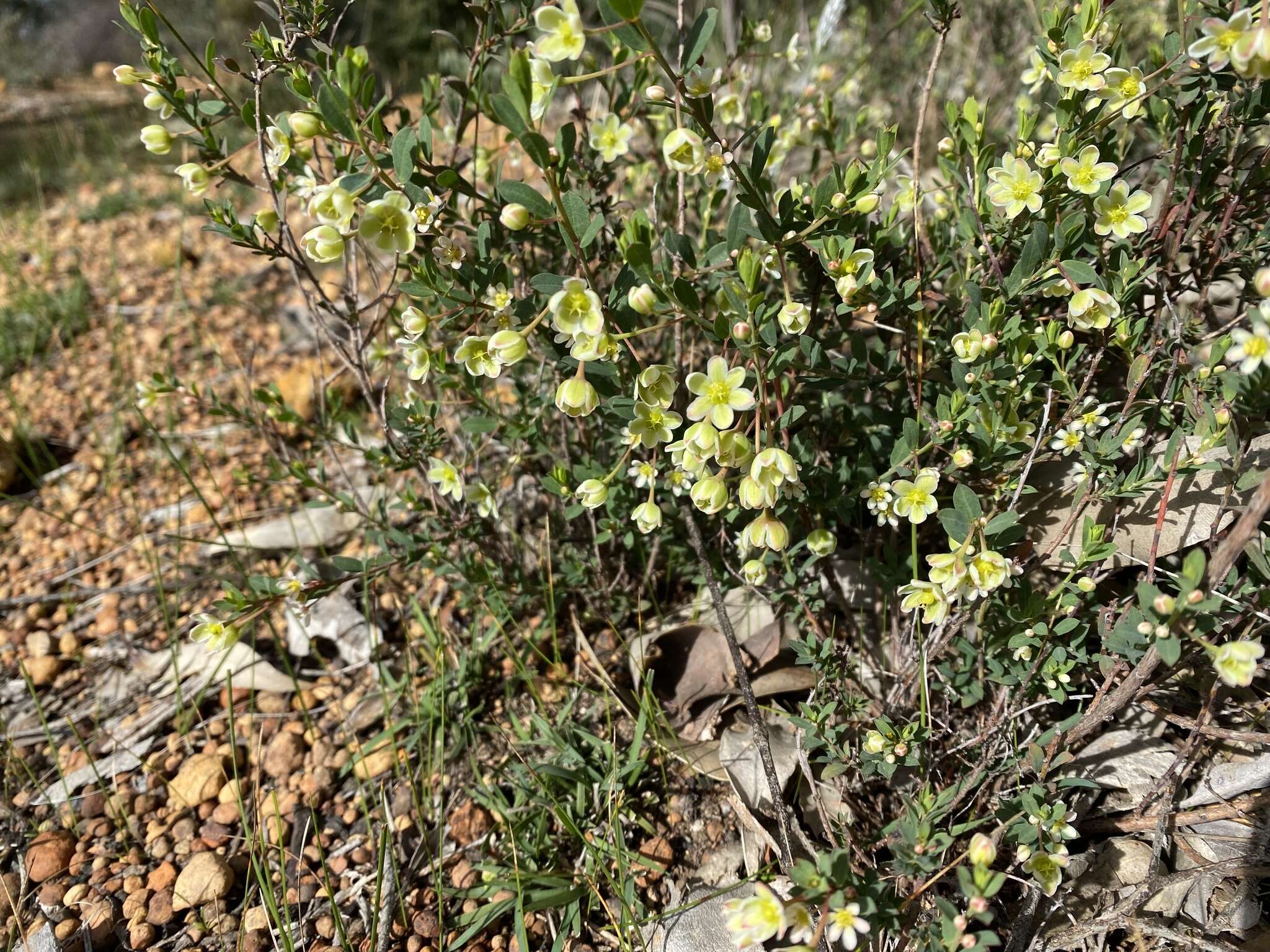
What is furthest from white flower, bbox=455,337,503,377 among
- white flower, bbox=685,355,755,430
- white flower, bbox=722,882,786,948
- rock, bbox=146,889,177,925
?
rock, bbox=146,889,177,925

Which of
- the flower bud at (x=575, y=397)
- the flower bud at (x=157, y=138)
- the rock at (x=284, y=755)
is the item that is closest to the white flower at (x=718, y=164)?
the flower bud at (x=575, y=397)

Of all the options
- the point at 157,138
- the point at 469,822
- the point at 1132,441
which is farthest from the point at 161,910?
A: the point at 1132,441

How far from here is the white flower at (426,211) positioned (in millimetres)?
1474

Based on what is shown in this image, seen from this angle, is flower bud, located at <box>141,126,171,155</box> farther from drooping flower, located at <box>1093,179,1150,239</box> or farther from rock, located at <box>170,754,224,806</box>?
drooping flower, located at <box>1093,179,1150,239</box>

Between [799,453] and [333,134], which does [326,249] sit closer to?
[333,134]

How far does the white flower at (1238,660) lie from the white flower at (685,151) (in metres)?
1.12

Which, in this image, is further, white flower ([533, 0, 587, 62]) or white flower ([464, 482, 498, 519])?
white flower ([464, 482, 498, 519])

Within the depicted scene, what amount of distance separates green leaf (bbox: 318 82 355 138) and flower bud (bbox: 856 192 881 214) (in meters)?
0.91

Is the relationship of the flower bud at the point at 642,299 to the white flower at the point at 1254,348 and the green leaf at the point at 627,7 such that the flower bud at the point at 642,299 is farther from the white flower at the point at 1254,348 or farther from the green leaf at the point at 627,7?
the white flower at the point at 1254,348

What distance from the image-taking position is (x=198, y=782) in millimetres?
2215

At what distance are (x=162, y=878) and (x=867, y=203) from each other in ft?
7.29

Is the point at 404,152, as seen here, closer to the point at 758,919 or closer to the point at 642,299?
the point at 642,299

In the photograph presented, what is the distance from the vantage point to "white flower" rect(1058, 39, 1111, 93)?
1.49m

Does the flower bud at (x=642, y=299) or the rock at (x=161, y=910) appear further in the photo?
the rock at (x=161, y=910)
